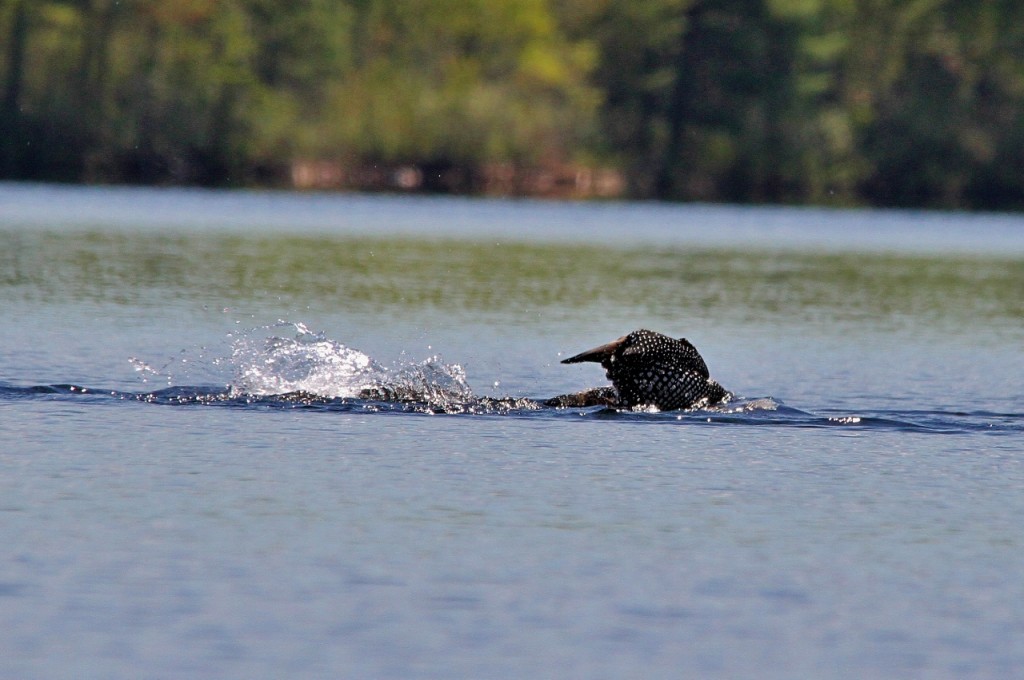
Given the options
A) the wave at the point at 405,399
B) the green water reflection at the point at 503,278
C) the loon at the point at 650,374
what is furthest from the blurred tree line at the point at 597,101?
the loon at the point at 650,374

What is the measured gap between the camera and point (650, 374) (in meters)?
14.3

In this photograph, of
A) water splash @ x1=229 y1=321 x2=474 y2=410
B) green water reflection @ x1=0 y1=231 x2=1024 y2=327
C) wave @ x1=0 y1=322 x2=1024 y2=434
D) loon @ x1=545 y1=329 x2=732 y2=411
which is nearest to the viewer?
wave @ x1=0 y1=322 x2=1024 y2=434

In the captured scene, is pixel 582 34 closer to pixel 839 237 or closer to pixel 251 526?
pixel 839 237

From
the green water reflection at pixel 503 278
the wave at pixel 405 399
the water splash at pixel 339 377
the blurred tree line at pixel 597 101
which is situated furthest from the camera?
the blurred tree line at pixel 597 101

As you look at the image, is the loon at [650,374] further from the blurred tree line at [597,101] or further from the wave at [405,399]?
the blurred tree line at [597,101]

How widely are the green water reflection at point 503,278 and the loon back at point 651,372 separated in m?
9.52

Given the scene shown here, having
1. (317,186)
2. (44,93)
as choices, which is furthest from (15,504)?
(44,93)

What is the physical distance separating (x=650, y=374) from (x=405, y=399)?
5.83 ft

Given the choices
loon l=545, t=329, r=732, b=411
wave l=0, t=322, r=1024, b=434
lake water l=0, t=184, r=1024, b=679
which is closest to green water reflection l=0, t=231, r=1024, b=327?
lake water l=0, t=184, r=1024, b=679

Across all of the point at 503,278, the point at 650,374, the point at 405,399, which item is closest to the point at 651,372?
the point at 650,374

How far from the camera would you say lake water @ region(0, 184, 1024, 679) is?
7.63 m

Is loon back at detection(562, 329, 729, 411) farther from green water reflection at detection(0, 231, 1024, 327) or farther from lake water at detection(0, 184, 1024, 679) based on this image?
green water reflection at detection(0, 231, 1024, 327)

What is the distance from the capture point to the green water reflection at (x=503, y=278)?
2542cm

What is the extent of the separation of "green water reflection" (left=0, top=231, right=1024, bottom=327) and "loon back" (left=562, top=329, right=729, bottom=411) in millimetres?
9515
